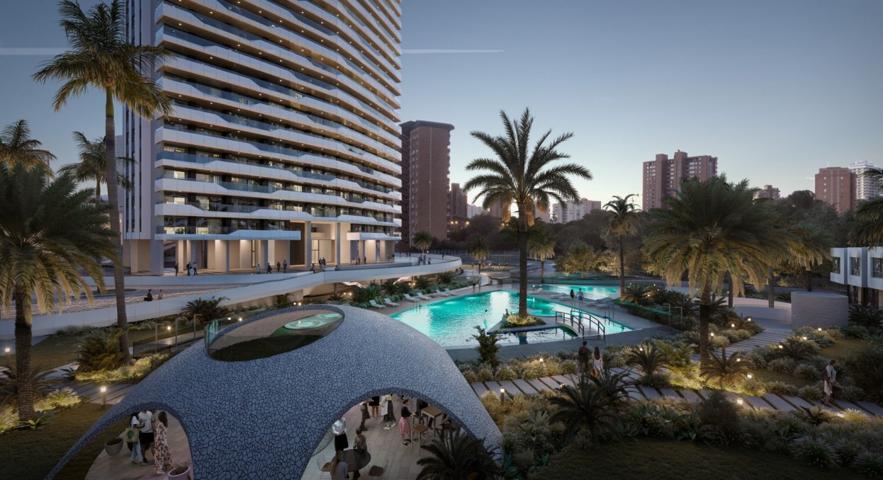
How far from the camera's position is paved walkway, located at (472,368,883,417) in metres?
13.1

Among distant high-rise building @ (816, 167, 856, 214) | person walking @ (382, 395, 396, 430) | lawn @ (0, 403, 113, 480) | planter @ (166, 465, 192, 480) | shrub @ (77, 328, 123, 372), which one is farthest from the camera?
distant high-rise building @ (816, 167, 856, 214)

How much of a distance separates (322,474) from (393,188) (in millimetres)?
66227

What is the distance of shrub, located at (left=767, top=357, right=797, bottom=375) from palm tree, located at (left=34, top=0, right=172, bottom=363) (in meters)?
27.4

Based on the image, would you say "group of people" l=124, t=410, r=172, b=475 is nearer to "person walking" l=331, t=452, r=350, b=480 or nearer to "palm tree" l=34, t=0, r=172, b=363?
"person walking" l=331, t=452, r=350, b=480

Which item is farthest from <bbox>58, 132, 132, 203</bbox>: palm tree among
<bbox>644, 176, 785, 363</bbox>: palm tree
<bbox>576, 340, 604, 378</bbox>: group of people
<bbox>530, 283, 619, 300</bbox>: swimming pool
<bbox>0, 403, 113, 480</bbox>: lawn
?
<bbox>530, 283, 619, 300</bbox>: swimming pool

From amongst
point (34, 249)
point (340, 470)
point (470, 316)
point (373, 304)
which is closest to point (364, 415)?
point (340, 470)

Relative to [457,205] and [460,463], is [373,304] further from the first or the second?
[457,205]

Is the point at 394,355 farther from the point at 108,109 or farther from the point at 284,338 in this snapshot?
the point at 108,109

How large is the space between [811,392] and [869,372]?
2.18 meters

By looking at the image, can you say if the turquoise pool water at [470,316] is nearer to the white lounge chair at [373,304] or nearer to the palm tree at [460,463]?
the white lounge chair at [373,304]

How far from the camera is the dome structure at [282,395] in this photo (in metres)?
7.27

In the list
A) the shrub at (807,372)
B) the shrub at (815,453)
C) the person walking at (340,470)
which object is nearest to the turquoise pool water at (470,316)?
the shrub at (807,372)

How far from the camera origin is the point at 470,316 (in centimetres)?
3375

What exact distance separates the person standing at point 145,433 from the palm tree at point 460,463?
22.5 feet
